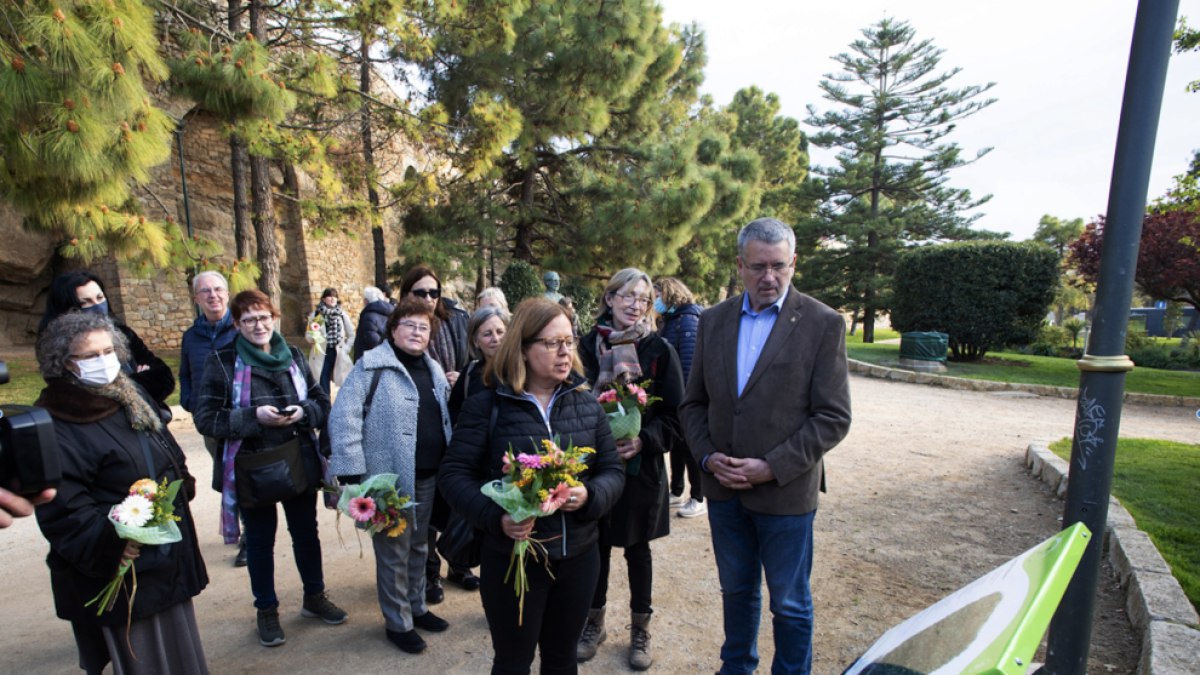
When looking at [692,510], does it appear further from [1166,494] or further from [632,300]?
[1166,494]

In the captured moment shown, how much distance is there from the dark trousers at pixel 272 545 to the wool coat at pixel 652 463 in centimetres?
166

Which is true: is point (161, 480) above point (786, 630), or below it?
above

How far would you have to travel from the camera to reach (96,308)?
3.23m

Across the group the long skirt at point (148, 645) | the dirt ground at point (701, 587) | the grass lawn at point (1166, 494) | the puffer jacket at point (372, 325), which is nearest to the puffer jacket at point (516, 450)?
the dirt ground at point (701, 587)

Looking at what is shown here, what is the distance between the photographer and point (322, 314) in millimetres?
6562

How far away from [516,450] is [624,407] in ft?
2.27

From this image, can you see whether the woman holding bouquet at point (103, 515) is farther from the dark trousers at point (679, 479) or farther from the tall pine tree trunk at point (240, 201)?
the tall pine tree trunk at point (240, 201)

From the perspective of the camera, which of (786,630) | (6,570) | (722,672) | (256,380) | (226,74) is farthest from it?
(226,74)

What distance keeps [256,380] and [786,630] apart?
282 centimetres

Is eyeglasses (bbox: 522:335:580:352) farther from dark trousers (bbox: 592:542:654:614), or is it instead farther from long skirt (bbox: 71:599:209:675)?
long skirt (bbox: 71:599:209:675)

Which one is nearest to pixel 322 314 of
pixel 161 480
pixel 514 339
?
pixel 161 480

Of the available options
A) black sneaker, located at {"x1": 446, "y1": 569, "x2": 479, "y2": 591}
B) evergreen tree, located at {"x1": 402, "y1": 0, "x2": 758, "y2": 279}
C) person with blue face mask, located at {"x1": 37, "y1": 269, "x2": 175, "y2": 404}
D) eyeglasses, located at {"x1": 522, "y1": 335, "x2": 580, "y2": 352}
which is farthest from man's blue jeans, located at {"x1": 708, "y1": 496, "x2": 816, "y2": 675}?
evergreen tree, located at {"x1": 402, "y1": 0, "x2": 758, "y2": 279}

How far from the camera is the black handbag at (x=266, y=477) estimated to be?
2.86m

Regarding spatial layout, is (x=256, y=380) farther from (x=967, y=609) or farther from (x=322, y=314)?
(x=322, y=314)
